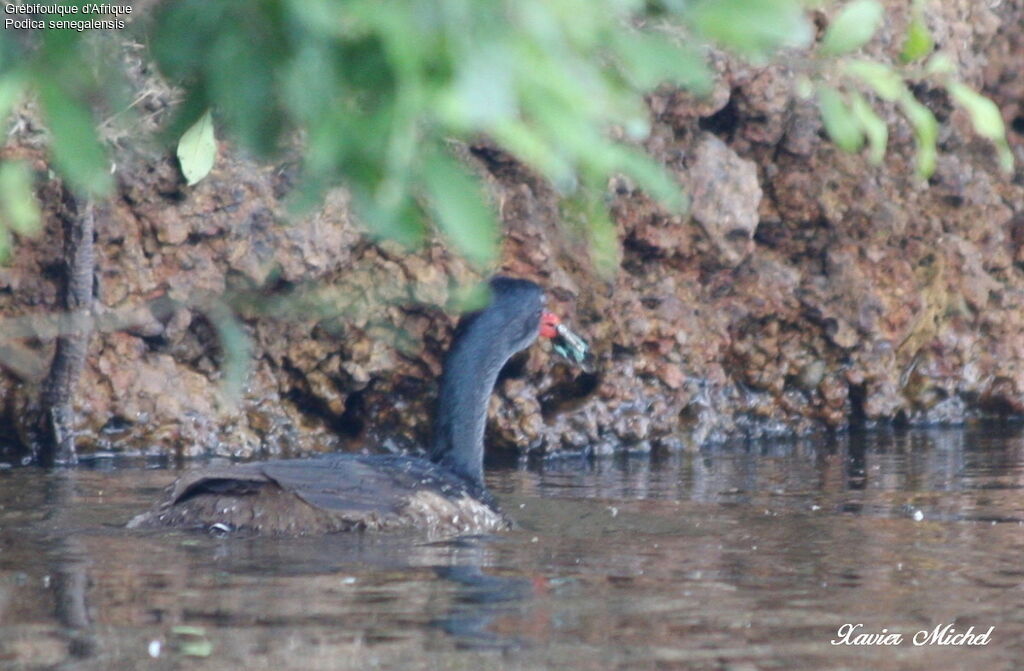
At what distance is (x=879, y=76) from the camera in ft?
9.44

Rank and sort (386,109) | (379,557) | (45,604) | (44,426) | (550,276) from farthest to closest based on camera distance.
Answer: (550,276), (44,426), (379,557), (45,604), (386,109)

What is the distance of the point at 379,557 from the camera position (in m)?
6.08

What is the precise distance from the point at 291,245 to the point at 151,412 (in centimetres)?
140

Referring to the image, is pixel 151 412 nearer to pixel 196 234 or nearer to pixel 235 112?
pixel 196 234

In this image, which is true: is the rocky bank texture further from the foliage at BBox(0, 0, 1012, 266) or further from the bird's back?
the foliage at BBox(0, 0, 1012, 266)

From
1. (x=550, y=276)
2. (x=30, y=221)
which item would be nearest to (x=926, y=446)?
(x=550, y=276)

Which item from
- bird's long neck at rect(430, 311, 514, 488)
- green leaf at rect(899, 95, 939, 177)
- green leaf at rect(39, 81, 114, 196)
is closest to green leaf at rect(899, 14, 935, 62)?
green leaf at rect(899, 95, 939, 177)

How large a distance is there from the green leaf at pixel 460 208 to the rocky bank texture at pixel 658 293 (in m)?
6.41

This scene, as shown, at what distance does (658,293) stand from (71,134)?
9.35m

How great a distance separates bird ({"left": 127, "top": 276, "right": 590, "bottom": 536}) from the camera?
6570mm

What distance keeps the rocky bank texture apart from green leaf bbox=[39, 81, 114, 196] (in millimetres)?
6381
